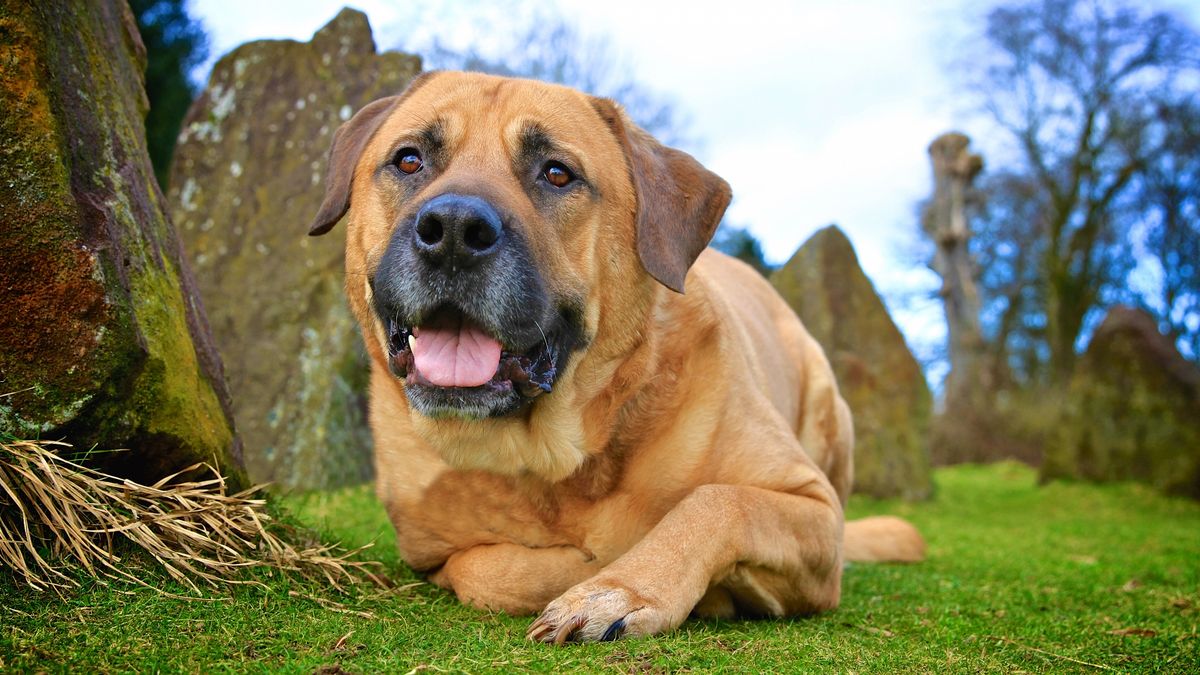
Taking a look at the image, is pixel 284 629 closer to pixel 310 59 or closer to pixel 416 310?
pixel 416 310

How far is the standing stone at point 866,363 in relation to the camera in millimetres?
9312

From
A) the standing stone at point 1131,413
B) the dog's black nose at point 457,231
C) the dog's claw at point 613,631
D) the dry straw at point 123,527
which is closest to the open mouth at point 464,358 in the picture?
the dog's black nose at point 457,231

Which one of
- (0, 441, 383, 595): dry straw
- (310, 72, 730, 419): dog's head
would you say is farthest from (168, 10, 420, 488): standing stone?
(0, 441, 383, 595): dry straw

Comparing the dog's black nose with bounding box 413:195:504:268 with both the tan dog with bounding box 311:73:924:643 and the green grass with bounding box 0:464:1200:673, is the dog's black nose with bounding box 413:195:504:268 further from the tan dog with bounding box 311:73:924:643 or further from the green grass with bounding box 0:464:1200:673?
the green grass with bounding box 0:464:1200:673

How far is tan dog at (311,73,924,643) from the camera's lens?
9.79 ft

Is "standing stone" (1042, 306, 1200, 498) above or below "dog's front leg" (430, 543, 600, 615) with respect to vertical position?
above

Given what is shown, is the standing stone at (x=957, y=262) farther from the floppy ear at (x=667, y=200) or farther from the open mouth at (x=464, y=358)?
the open mouth at (x=464, y=358)

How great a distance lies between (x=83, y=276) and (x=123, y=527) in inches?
29.1

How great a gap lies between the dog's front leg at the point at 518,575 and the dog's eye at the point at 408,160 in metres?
1.43

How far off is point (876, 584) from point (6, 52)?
401cm

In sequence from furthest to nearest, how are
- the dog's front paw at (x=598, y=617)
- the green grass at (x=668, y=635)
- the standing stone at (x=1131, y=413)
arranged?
1. the standing stone at (x=1131, y=413)
2. the dog's front paw at (x=598, y=617)
3. the green grass at (x=668, y=635)

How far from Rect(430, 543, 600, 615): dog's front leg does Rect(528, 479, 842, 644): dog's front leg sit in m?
0.44

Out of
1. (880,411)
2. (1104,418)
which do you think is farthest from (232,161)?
(1104,418)

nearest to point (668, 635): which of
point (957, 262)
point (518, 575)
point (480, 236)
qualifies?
point (518, 575)
